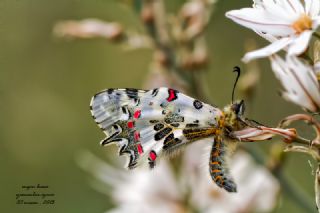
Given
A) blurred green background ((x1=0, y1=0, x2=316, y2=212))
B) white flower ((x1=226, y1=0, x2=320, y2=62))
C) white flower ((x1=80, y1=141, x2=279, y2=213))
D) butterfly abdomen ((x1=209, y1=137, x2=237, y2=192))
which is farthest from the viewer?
blurred green background ((x1=0, y1=0, x2=316, y2=212))

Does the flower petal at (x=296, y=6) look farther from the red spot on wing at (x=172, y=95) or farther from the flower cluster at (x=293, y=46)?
the red spot on wing at (x=172, y=95)

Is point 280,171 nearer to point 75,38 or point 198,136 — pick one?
point 198,136

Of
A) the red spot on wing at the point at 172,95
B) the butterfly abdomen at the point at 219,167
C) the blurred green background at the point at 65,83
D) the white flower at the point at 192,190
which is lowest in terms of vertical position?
the butterfly abdomen at the point at 219,167

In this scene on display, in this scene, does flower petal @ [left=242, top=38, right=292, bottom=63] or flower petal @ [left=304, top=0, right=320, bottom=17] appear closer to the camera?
flower petal @ [left=242, top=38, right=292, bottom=63]

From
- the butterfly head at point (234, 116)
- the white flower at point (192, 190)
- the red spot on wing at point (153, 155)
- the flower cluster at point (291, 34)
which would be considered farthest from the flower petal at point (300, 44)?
the white flower at point (192, 190)

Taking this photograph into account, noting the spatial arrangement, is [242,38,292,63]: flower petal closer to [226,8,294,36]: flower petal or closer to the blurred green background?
[226,8,294,36]: flower petal

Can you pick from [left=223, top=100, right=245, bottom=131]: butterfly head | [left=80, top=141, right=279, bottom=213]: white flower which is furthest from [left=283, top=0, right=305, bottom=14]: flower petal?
[left=80, top=141, right=279, bottom=213]: white flower
